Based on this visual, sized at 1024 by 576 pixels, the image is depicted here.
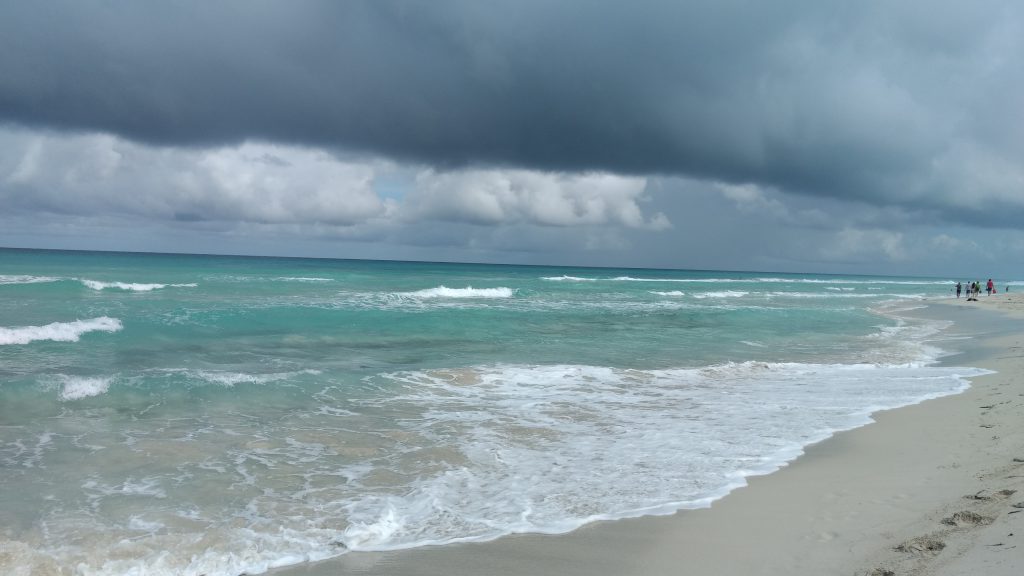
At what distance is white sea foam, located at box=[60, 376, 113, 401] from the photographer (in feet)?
36.6

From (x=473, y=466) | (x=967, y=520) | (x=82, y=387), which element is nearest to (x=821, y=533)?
(x=967, y=520)

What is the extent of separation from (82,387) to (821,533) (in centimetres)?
1207

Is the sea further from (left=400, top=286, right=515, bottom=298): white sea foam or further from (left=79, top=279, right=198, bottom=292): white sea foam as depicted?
(left=400, top=286, right=515, bottom=298): white sea foam

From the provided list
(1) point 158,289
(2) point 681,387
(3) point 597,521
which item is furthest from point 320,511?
(1) point 158,289

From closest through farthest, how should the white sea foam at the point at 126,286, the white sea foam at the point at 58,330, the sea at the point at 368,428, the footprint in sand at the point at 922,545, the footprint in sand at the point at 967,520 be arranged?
the footprint in sand at the point at 922,545 → the footprint in sand at the point at 967,520 → the sea at the point at 368,428 → the white sea foam at the point at 58,330 → the white sea foam at the point at 126,286

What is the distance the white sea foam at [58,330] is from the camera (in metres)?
17.1

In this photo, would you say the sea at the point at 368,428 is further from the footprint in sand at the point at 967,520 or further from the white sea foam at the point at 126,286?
the white sea foam at the point at 126,286

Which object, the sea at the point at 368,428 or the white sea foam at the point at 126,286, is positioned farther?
the white sea foam at the point at 126,286

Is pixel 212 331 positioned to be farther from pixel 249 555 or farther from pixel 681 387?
pixel 249 555

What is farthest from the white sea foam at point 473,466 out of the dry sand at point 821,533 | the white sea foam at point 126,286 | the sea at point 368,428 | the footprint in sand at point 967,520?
the white sea foam at point 126,286

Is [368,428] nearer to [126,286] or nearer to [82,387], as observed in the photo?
[82,387]

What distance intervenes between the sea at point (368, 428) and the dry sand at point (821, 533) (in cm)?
33

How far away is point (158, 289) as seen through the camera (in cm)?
3878

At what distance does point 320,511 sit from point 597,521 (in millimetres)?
2695
